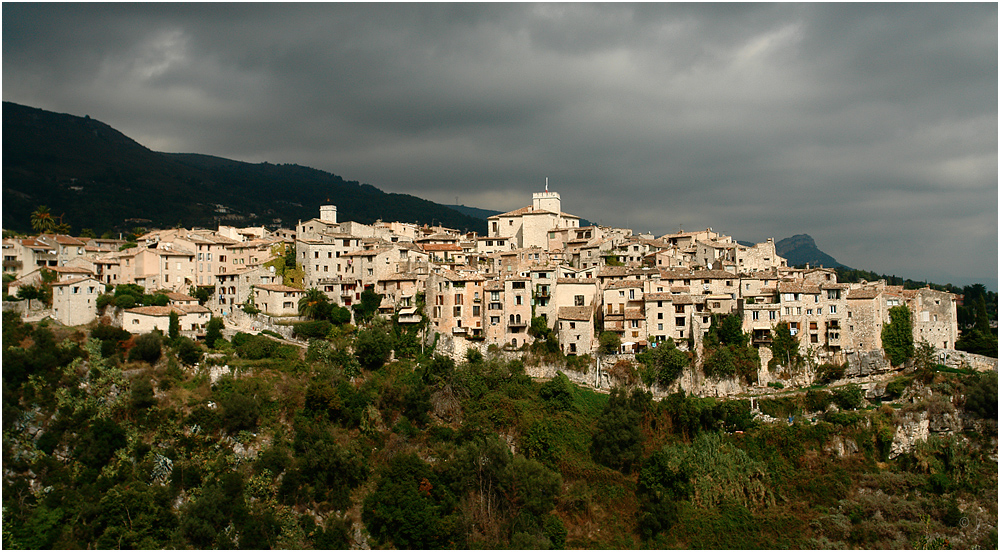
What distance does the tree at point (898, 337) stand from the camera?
46.5m

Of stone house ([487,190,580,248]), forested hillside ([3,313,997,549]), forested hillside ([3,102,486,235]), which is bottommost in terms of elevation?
forested hillside ([3,313,997,549])

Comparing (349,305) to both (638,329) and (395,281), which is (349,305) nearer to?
(395,281)

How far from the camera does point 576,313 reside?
49.3m

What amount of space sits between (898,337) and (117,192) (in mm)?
132921

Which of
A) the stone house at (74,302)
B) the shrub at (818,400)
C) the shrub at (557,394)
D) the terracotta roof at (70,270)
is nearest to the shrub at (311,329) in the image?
the stone house at (74,302)

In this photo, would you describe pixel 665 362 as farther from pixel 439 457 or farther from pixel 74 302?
pixel 74 302

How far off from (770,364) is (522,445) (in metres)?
19.2

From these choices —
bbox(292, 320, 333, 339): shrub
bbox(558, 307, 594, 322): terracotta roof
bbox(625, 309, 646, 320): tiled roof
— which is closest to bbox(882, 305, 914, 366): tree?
bbox(625, 309, 646, 320): tiled roof

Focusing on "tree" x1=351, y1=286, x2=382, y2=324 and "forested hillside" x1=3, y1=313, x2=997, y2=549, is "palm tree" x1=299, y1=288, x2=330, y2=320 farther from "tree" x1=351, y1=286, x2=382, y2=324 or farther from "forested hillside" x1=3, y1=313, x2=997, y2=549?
"forested hillside" x1=3, y1=313, x2=997, y2=549

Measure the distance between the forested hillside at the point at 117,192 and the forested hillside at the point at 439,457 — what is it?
5739 centimetres

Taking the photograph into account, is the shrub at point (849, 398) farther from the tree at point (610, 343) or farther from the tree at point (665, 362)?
the tree at point (610, 343)

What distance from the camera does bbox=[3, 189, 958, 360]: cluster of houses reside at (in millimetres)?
47781

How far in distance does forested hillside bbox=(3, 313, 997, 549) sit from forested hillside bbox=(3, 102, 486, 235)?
57.4 metres

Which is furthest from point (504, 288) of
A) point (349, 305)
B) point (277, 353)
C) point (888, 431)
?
point (888, 431)
